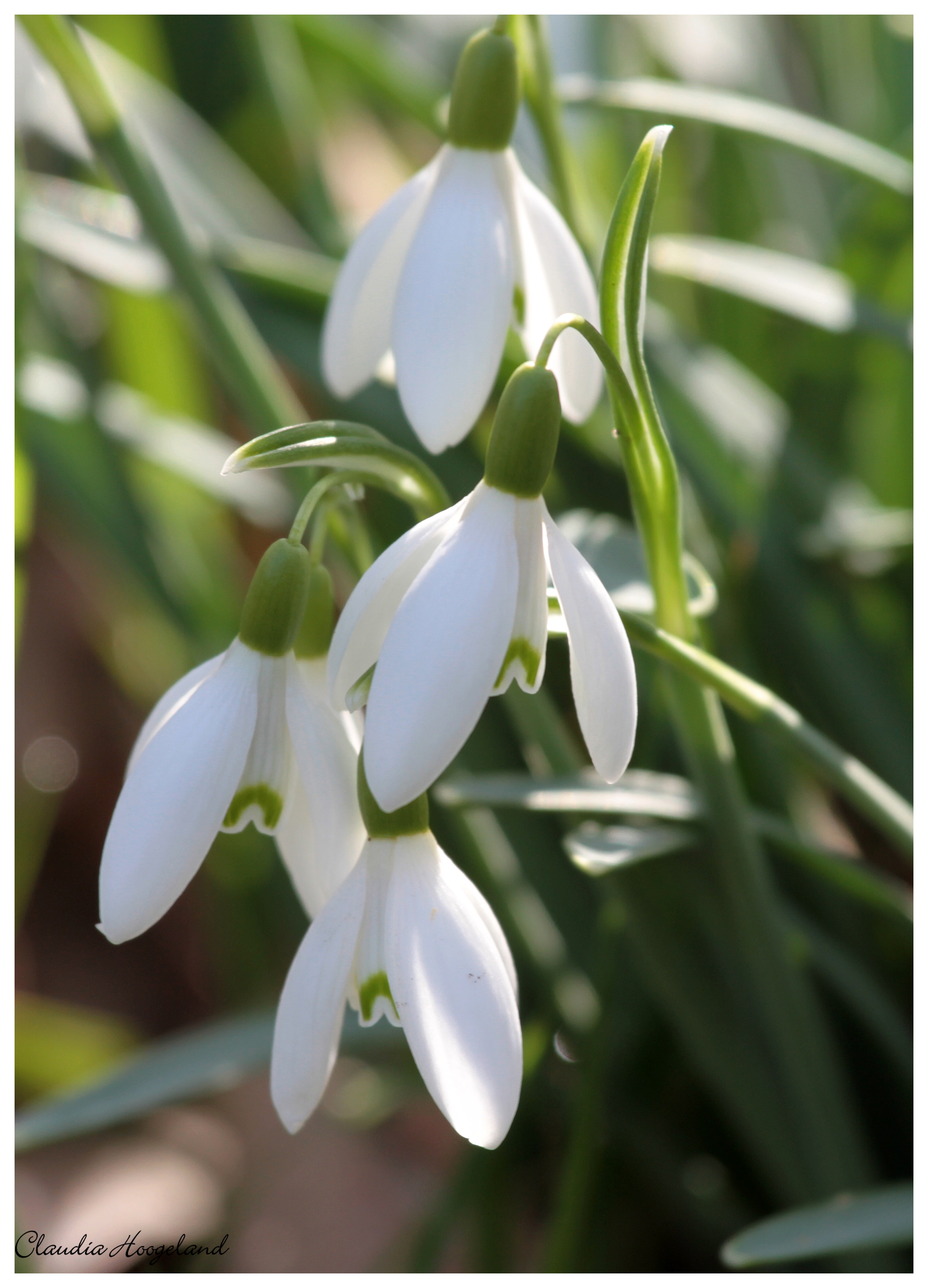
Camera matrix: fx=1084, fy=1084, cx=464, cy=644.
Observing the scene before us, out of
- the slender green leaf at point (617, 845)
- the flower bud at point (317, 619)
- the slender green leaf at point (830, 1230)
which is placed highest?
the flower bud at point (317, 619)

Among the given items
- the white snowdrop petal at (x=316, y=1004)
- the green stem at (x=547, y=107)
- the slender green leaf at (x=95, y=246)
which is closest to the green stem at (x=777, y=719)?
the white snowdrop petal at (x=316, y=1004)

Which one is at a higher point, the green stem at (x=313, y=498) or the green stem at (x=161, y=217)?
the green stem at (x=161, y=217)

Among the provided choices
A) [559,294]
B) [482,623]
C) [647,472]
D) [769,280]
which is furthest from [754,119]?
[482,623]

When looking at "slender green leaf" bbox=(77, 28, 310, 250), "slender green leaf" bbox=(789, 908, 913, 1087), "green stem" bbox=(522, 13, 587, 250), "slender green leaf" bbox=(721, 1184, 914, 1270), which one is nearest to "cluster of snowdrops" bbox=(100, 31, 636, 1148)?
"green stem" bbox=(522, 13, 587, 250)

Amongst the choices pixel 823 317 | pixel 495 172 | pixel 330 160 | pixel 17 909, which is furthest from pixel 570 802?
pixel 330 160

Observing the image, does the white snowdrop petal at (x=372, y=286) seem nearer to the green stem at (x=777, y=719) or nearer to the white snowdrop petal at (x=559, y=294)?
the white snowdrop petal at (x=559, y=294)
